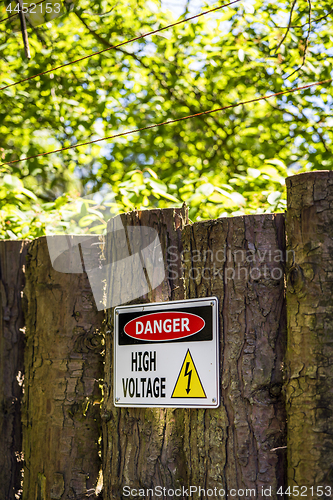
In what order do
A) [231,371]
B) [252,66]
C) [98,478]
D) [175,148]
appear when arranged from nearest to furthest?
[231,371]
[98,478]
[252,66]
[175,148]

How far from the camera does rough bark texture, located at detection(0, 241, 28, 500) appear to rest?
227 cm

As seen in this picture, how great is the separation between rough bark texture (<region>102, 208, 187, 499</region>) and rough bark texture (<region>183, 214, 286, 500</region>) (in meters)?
0.08

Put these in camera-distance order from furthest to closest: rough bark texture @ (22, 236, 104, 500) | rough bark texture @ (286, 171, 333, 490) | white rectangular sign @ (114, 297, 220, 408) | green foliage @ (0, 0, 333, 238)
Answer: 1. green foliage @ (0, 0, 333, 238)
2. rough bark texture @ (22, 236, 104, 500)
3. white rectangular sign @ (114, 297, 220, 408)
4. rough bark texture @ (286, 171, 333, 490)

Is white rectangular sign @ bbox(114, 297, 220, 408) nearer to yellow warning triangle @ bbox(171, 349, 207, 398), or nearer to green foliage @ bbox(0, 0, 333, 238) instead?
yellow warning triangle @ bbox(171, 349, 207, 398)

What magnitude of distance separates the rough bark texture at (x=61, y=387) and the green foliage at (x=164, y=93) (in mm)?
1738

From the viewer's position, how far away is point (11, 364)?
236cm

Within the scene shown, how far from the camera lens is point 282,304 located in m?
1.57

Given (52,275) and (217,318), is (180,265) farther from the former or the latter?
(52,275)

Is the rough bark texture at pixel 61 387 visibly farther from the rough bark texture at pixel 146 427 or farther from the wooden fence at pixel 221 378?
the rough bark texture at pixel 146 427

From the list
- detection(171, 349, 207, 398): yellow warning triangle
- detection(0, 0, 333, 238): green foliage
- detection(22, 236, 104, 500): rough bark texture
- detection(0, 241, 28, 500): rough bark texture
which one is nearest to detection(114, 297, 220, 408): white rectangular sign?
detection(171, 349, 207, 398): yellow warning triangle

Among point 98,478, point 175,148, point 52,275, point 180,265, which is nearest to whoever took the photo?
point 180,265

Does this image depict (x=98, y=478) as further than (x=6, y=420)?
No

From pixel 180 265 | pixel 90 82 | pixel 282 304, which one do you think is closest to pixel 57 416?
pixel 180 265

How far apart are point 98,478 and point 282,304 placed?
1.18 metres
